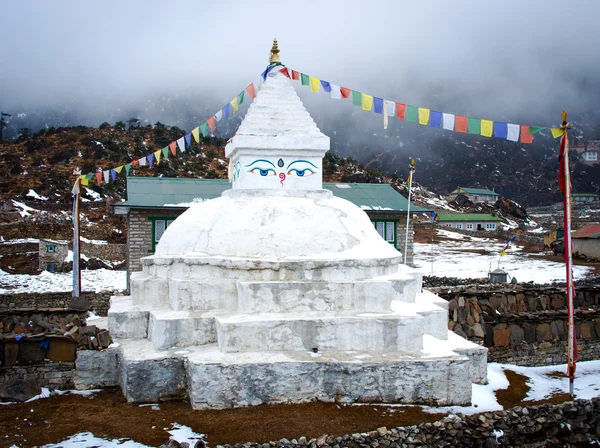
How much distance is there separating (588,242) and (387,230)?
14002mm

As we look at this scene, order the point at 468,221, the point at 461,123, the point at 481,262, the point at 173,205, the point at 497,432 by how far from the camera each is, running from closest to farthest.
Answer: the point at 497,432, the point at 461,123, the point at 173,205, the point at 481,262, the point at 468,221

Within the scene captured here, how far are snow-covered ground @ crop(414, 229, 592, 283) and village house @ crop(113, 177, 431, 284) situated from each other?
287 cm

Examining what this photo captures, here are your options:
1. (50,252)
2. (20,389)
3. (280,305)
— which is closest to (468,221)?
(50,252)

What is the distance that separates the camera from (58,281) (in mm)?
19109

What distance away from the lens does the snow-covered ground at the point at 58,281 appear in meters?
17.8

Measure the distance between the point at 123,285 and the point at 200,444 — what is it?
14.7 m

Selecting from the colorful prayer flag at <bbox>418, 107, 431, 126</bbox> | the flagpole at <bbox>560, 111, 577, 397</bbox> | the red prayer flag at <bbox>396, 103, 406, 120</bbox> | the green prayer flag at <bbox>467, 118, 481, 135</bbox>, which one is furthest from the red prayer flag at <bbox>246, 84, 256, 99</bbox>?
the flagpole at <bbox>560, 111, 577, 397</bbox>

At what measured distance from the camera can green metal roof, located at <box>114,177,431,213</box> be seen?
1625cm

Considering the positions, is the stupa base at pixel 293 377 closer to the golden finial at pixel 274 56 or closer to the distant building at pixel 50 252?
the golden finial at pixel 274 56

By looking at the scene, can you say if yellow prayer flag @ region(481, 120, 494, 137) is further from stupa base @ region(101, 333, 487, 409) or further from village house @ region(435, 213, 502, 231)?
village house @ region(435, 213, 502, 231)

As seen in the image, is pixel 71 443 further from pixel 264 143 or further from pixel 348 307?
pixel 264 143

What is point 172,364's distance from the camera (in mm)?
6703

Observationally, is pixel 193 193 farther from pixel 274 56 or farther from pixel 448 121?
pixel 448 121

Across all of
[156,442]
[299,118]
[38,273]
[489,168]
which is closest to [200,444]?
[156,442]
